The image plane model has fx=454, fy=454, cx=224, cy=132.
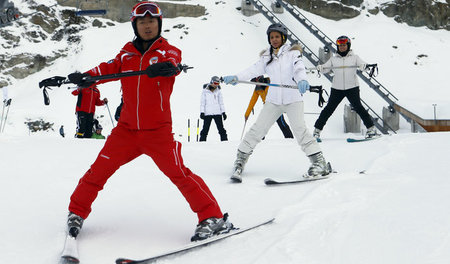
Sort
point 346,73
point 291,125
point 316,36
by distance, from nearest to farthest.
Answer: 1. point 291,125
2. point 346,73
3. point 316,36

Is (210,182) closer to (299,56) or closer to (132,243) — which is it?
(299,56)

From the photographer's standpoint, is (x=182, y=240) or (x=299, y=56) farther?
(x=299, y=56)

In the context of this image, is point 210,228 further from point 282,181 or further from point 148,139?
point 282,181

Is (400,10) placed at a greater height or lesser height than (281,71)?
greater

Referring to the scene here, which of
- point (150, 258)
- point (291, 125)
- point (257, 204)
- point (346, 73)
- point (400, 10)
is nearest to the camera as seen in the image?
point (150, 258)

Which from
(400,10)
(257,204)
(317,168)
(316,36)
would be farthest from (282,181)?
(400,10)

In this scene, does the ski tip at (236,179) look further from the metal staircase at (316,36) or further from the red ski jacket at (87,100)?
the metal staircase at (316,36)

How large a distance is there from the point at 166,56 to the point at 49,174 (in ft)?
9.27

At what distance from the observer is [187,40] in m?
21.2

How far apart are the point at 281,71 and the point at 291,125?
62cm

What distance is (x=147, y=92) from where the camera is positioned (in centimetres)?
308

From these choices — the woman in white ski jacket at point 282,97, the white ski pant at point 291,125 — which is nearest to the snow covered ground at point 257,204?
the woman in white ski jacket at point 282,97

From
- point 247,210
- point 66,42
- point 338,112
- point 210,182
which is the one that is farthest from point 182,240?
point 66,42

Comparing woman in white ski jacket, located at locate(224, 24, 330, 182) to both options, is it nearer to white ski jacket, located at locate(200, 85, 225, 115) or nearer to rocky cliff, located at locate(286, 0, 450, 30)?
white ski jacket, located at locate(200, 85, 225, 115)
